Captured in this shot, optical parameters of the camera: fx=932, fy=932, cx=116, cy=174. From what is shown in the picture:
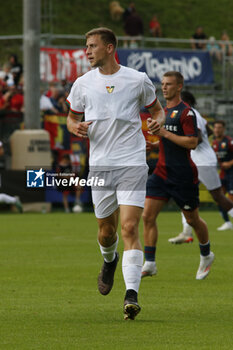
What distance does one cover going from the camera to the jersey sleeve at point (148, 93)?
820cm

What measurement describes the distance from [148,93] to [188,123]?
2.50 meters

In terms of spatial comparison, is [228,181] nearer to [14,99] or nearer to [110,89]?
[14,99]

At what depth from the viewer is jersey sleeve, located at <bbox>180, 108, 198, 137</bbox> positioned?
1066 cm

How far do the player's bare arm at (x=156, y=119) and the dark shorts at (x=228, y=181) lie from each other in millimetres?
12598

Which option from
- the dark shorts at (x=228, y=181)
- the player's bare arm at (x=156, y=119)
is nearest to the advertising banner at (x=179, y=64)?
the dark shorts at (x=228, y=181)

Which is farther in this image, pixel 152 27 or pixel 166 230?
pixel 152 27

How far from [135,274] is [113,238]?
873mm

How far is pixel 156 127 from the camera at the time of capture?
8.16 meters

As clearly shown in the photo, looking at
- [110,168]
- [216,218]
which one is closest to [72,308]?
[110,168]

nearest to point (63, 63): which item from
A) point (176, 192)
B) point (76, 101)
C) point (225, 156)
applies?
point (225, 156)

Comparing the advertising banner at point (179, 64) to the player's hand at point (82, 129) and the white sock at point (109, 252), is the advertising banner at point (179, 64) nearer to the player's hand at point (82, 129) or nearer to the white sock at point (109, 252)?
the white sock at point (109, 252)

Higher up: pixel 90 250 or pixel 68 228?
pixel 90 250

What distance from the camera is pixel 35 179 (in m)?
10.9

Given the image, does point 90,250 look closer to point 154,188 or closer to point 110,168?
point 154,188
